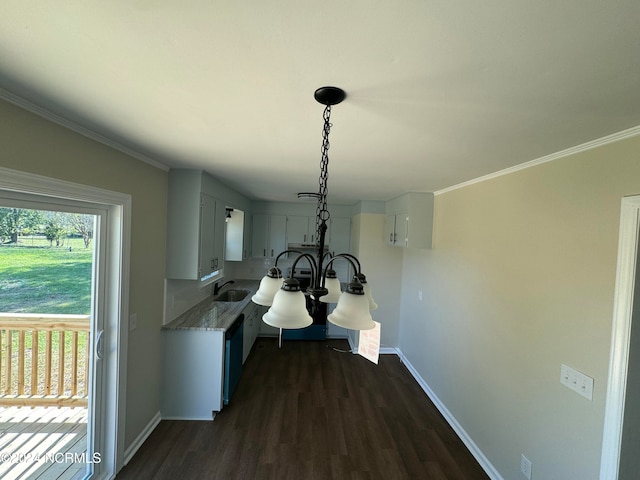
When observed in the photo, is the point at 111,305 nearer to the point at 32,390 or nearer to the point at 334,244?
the point at 32,390

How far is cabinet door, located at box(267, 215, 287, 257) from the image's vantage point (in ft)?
15.6

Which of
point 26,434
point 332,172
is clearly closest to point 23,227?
point 26,434

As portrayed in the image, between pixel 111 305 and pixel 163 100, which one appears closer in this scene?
pixel 163 100

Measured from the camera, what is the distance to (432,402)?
3.00 metres

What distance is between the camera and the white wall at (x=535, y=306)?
137 centimetres

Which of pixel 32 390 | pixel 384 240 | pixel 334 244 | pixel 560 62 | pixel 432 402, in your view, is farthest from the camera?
pixel 334 244

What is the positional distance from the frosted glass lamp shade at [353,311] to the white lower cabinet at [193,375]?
1.86 m

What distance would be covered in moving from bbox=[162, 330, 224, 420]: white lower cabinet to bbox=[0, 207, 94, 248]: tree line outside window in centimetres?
130

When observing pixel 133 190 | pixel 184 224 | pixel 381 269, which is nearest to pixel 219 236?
pixel 184 224

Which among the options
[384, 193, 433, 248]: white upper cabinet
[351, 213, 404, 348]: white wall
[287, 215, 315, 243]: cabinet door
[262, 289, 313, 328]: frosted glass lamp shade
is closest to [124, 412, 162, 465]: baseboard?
[262, 289, 313, 328]: frosted glass lamp shade

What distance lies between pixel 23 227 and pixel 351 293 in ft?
5.83

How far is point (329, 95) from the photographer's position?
3.33 ft

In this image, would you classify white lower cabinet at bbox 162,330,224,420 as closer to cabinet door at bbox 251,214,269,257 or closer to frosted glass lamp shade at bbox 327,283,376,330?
frosted glass lamp shade at bbox 327,283,376,330

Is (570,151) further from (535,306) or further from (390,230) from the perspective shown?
(390,230)
